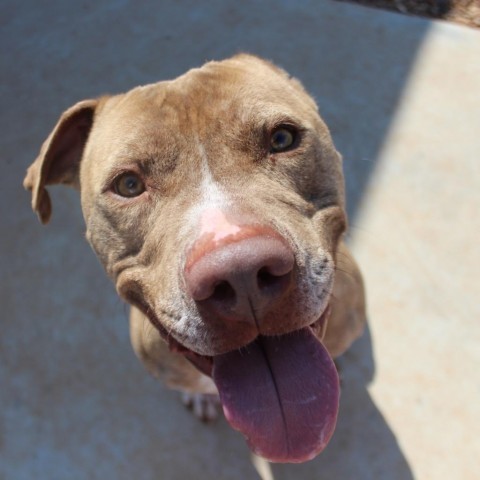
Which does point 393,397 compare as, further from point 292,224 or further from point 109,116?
point 109,116

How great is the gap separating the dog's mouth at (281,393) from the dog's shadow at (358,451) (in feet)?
2.89

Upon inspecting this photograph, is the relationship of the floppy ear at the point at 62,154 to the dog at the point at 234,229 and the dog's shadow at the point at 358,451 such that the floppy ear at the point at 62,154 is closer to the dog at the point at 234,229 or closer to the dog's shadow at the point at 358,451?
the dog at the point at 234,229

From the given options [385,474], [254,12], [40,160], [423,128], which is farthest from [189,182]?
[254,12]

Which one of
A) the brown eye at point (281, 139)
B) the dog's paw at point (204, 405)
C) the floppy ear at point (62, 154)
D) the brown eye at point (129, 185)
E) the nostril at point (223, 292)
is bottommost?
the dog's paw at point (204, 405)

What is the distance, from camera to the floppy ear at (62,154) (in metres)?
2.71

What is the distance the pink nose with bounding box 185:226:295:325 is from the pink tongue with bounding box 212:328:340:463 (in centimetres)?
37

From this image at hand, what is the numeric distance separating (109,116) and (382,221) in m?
1.94

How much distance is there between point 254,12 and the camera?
16.5ft

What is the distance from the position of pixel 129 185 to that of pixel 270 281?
2.58 feet

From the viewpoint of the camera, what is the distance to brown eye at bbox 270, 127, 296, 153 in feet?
7.74

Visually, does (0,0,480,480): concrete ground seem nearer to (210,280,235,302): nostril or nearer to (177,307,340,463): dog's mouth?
(177,307,340,463): dog's mouth

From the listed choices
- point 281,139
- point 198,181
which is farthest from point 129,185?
point 281,139

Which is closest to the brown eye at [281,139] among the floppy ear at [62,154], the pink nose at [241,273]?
the pink nose at [241,273]

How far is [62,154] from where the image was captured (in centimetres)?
287
